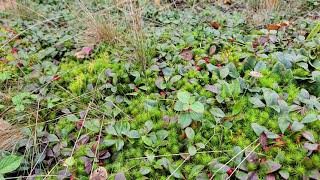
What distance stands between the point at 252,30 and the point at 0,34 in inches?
94.3

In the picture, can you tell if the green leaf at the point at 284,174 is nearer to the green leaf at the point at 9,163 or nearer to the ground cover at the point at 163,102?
the ground cover at the point at 163,102

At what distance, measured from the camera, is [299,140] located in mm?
1552

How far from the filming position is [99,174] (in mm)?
1549

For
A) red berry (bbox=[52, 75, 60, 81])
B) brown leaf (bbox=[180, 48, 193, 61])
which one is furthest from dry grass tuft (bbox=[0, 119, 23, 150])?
brown leaf (bbox=[180, 48, 193, 61])

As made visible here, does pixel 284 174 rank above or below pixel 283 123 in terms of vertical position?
below

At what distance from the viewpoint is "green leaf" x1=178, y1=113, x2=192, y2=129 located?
5.39 feet

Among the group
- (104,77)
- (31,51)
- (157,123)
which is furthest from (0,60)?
(157,123)

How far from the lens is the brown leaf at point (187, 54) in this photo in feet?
7.63

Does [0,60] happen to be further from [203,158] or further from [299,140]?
[299,140]

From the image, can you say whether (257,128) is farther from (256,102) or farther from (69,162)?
(69,162)

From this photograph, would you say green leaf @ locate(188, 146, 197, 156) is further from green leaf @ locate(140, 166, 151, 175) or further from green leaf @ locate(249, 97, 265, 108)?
green leaf @ locate(249, 97, 265, 108)

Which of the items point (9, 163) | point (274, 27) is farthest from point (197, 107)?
point (274, 27)

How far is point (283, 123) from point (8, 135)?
1579mm

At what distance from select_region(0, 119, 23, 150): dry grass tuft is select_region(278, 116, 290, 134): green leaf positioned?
149cm
